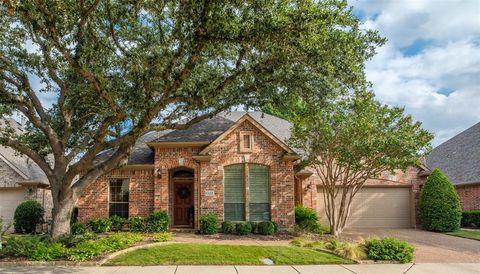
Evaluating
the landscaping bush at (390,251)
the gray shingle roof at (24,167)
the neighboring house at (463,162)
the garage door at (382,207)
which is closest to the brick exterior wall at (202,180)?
the gray shingle roof at (24,167)

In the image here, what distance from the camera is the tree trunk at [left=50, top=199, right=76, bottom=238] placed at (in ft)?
41.8

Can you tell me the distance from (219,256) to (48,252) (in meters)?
4.42

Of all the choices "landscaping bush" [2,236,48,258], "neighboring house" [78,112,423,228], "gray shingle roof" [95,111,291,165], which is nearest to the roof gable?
"neighboring house" [78,112,423,228]

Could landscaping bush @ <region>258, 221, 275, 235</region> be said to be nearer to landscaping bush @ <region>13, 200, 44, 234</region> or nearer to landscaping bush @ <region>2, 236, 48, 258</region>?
landscaping bush @ <region>2, 236, 48, 258</region>

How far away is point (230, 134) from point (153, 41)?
6.68 meters

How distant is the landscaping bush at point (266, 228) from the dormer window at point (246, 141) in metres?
3.19

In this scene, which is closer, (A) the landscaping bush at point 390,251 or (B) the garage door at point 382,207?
(A) the landscaping bush at point 390,251

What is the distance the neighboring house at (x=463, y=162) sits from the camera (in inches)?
859

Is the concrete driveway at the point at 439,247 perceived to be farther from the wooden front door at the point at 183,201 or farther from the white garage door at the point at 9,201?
the white garage door at the point at 9,201

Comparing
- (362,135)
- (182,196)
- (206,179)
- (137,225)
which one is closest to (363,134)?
(362,135)

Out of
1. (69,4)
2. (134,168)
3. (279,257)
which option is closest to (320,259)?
(279,257)

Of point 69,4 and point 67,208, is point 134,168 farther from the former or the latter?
point 69,4

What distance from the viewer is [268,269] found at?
9.89m

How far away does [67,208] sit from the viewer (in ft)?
42.5
